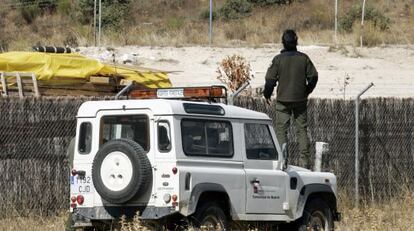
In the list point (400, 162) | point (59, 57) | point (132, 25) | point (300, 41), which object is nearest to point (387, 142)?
point (400, 162)

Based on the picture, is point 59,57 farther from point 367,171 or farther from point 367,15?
point 367,15

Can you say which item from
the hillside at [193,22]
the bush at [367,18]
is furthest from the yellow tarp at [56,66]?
the bush at [367,18]

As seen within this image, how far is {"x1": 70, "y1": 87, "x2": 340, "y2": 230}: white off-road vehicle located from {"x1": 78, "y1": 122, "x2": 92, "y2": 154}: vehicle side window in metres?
0.01

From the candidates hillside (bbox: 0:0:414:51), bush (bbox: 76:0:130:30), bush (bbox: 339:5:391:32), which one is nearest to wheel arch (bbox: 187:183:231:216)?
hillside (bbox: 0:0:414:51)

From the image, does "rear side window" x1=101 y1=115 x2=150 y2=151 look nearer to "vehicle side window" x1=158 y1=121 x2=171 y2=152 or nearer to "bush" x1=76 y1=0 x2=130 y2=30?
"vehicle side window" x1=158 y1=121 x2=171 y2=152

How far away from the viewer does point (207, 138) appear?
11.3 metres

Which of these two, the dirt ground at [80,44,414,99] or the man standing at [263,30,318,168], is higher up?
the dirt ground at [80,44,414,99]

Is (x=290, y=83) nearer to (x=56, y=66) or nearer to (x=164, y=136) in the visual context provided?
(x=164, y=136)

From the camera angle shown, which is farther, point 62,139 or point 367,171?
point 367,171

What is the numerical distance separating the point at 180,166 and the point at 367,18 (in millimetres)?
33028

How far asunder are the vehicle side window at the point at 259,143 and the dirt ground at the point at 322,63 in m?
15.5

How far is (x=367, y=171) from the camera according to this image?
17953 millimetres

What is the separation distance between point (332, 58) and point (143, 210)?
23078mm

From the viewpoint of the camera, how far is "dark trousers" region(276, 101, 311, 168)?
544 inches
